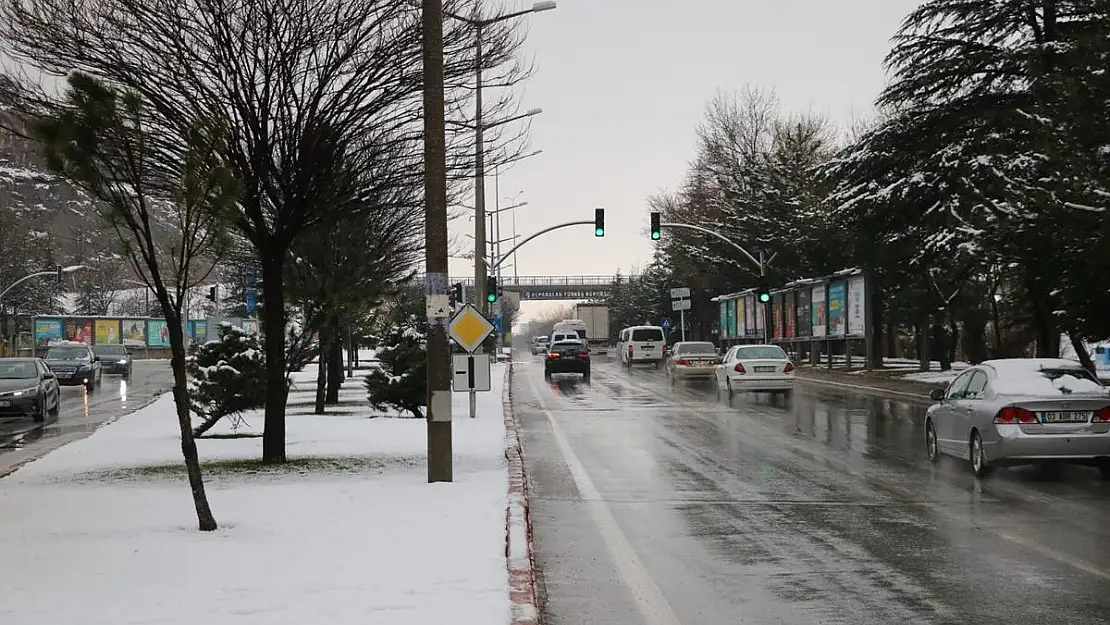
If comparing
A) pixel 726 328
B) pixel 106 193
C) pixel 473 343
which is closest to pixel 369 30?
pixel 473 343

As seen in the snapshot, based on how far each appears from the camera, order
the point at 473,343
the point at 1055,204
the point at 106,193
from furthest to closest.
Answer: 1. the point at 1055,204
2. the point at 473,343
3. the point at 106,193

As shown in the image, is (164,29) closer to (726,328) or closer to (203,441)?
(203,441)

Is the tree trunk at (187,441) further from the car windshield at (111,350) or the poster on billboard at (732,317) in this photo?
the poster on billboard at (732,317)

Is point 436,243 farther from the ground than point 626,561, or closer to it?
farther from the ground

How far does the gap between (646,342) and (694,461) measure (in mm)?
48084

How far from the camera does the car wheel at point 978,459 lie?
15086 mm

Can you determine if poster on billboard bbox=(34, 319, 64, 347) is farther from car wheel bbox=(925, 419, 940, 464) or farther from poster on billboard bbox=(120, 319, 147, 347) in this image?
car wheel bbox=(925, 419, 940, 464)

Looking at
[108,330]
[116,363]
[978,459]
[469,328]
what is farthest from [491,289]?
[108,330]

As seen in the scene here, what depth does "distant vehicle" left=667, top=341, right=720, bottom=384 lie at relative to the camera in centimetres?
4562

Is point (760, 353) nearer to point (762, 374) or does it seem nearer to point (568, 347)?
point (762, 374)

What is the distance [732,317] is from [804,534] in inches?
2488

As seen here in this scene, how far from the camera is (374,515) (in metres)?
11.4

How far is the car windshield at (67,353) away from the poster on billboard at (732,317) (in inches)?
1439

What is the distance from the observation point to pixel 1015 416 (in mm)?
14797
